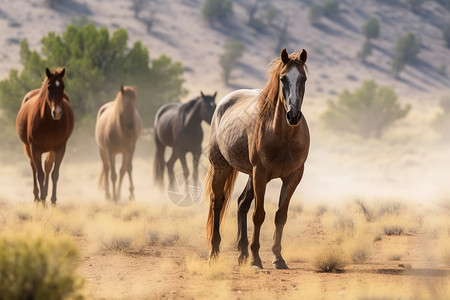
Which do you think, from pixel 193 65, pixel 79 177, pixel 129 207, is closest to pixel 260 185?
pixel 129 207

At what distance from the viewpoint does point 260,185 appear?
7.36 metres

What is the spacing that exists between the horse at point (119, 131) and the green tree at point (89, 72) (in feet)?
39.1

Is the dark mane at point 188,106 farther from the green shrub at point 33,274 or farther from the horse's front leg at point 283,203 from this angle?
the green shrub at point 33,274

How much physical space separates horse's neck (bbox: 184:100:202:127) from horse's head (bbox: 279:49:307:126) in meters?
9.16

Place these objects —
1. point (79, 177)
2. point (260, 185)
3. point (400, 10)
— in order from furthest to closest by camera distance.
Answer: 1. point (400, 10)
2. point (79, 177)
3. point (260, 185)

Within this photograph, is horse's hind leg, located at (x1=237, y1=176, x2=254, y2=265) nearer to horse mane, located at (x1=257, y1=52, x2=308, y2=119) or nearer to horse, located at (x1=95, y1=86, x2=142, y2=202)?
horse mane, located at (x1=257, y1=52, x2=308, y2=119)

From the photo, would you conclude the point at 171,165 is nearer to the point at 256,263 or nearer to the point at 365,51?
the point at 256,263

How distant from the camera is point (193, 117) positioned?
16.4 m

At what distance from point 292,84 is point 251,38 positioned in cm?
8213

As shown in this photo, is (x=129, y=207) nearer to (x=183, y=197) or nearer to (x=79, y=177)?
(x=183, y=197)

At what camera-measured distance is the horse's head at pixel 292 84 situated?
21.9 feet

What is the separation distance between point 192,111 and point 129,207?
147 inches

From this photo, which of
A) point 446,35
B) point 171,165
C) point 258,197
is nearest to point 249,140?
point 258,197

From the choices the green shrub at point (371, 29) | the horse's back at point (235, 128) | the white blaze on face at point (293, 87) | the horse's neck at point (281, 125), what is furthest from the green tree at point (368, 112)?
the white blaze on face at point (293, 87)
